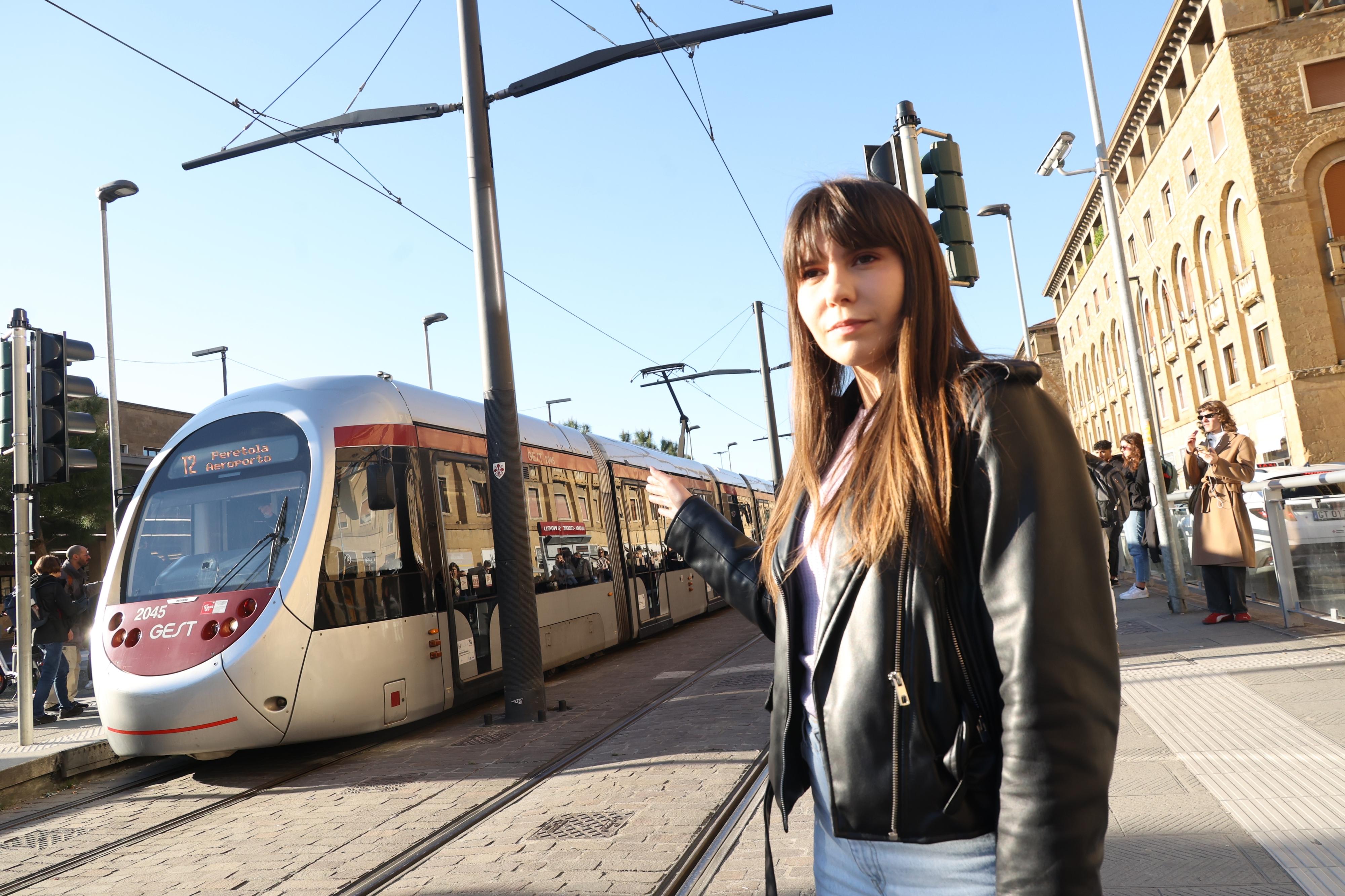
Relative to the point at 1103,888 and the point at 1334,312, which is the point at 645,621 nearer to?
the point at 1103,888

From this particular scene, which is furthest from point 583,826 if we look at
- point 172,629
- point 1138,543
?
point 1138,543

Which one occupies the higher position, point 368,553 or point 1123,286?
point 1123,286

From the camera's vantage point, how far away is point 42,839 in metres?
5.89

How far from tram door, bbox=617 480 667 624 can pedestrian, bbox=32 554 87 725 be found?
6376mm

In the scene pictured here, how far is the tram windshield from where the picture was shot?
24.0ft

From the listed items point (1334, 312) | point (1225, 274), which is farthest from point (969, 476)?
point (1225, 274)

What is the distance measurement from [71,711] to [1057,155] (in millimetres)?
16067

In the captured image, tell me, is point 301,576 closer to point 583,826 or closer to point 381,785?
point 381,785

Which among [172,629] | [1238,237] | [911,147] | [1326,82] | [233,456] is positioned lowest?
[172,629]

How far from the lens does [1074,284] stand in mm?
56938

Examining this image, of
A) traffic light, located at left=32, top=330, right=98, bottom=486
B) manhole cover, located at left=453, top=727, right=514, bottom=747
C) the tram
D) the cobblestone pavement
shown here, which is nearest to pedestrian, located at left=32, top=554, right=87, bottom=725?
traffic light, located at left=32, top=330, right=98, bottom=486

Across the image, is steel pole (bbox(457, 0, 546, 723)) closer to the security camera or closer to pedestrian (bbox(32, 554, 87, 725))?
pedestrian (bbox(32, 554, 87, 725))

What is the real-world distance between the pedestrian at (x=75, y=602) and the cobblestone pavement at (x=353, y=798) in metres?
4.38

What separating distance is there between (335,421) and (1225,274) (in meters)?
30.0
